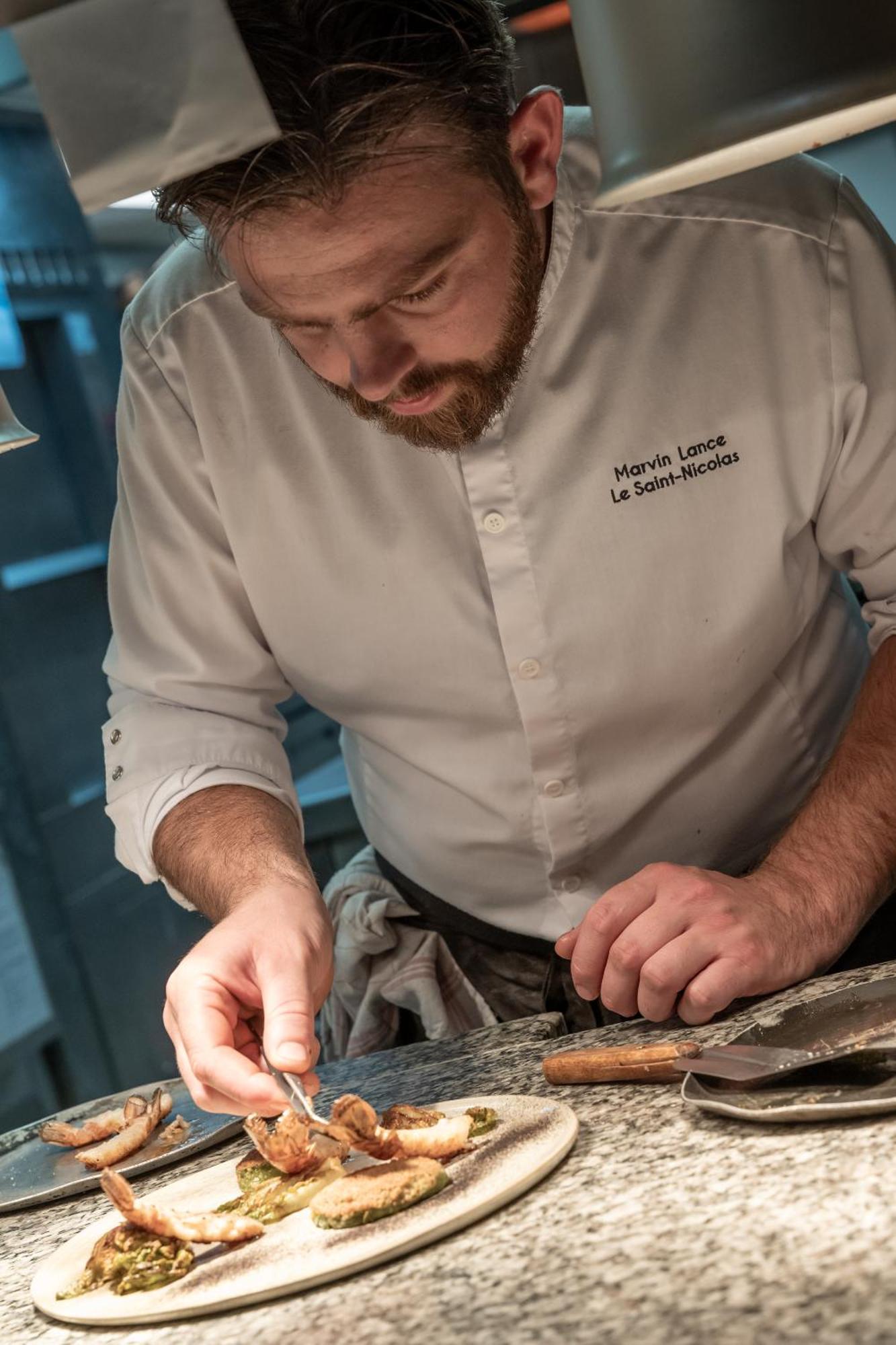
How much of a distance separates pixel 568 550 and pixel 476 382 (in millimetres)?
248

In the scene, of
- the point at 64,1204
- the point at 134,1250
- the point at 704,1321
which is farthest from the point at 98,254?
the point at 704,1321

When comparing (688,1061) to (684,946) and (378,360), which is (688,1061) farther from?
(378,360)

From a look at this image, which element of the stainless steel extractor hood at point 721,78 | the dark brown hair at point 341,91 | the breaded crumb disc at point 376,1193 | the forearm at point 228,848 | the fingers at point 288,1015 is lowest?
the breaded crumb disc at point 376,1193

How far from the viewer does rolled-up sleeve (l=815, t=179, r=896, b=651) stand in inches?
59.0

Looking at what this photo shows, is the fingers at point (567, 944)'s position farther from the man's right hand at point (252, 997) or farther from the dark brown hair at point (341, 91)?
the dark brown hair at point (341, 91)

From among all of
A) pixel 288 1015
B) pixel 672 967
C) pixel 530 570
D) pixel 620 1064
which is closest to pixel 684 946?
pixel 672 967

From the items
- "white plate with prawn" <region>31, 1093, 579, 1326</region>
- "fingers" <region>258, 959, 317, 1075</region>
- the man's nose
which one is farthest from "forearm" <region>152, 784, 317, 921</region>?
the man's nose

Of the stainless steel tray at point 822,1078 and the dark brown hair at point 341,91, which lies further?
the dark brown hair at point 341,91

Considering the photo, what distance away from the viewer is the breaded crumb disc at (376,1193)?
0.96 m

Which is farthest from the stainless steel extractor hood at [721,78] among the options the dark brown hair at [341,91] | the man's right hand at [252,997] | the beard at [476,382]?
the man's right hand at [252,997]

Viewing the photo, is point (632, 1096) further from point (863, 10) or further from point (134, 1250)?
point (863, 10)

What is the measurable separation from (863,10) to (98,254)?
2940 mm

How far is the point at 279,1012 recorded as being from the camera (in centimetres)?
118

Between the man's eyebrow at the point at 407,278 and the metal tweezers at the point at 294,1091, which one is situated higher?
the man's eyebrow at the point at 407,278
